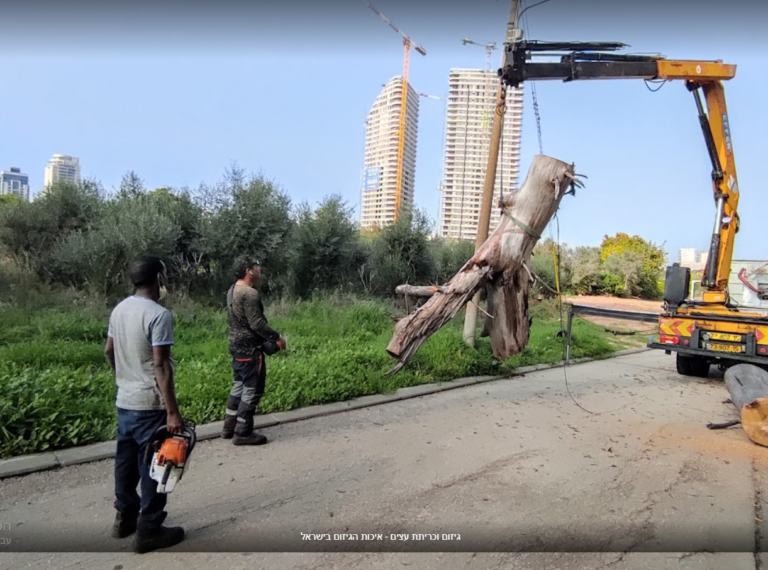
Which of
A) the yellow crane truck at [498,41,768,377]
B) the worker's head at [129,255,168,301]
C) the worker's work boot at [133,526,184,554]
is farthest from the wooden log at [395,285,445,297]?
the yellow crane truck at [498,41,768,377]

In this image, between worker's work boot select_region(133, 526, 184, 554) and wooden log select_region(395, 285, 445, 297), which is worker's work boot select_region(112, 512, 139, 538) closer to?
worker's work boot select_region(133, 526, 184, 554)

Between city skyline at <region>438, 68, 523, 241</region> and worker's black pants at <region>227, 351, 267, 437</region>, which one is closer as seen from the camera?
worker's black pants at <region>227, 351, 267, 437</region>

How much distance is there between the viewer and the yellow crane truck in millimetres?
7934

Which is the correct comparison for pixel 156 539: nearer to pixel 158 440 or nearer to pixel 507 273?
pixel 158 440

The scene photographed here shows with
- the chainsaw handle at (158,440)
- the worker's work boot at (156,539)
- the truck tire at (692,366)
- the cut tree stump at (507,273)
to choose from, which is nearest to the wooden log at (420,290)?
the cut tree stump at (507,273)

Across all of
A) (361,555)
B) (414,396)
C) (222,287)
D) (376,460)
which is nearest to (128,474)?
(361,555)

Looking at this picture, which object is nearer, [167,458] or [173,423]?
[167,458]

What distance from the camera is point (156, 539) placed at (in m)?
3.01

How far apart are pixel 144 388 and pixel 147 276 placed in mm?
693

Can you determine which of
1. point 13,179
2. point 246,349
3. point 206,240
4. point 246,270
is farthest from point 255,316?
point 13,179

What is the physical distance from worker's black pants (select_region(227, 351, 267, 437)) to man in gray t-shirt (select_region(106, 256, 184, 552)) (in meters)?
1.67

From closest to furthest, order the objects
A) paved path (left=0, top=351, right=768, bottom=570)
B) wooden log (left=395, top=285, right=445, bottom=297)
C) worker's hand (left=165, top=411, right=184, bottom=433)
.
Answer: worker's hand (left=165, top=411, right=184, bottom=433) < paved path (left=0, top=351, right=768, bottom=570) < wooden log (left=395, top=285, right=445, bottom=297)

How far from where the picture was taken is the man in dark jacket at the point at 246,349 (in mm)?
4746

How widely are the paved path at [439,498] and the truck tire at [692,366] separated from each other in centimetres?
401
